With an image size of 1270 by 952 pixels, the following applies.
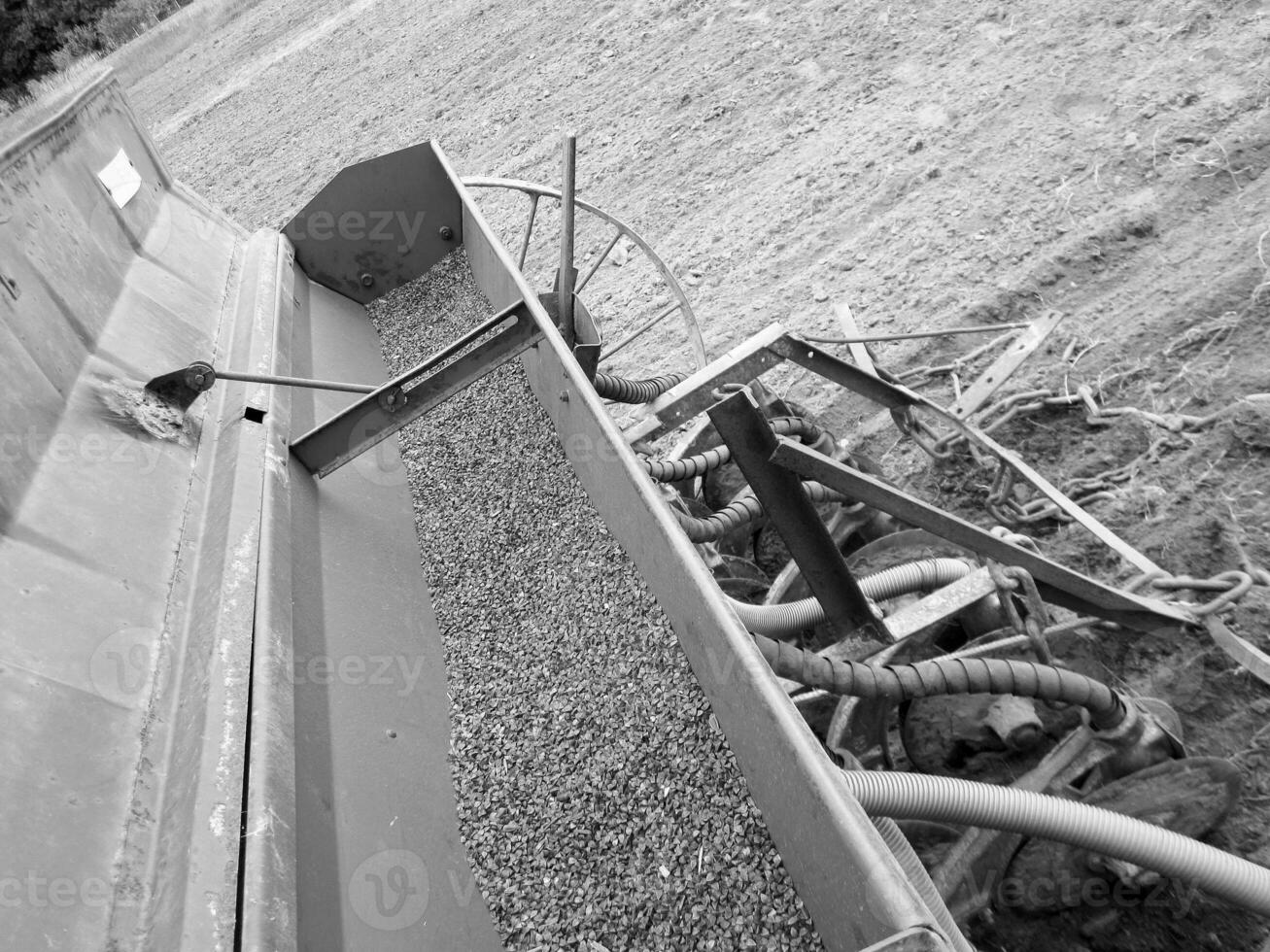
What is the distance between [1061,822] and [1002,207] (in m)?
3.57

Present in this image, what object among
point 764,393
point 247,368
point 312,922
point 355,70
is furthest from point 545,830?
point 355,70

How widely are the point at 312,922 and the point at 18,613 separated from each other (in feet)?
2.64

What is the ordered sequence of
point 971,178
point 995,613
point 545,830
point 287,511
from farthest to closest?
point 971,178 < point 287,511 < point 995,613 < point 545,830

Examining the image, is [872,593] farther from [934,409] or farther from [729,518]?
[934,409]

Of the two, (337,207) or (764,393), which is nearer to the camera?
(764,393)

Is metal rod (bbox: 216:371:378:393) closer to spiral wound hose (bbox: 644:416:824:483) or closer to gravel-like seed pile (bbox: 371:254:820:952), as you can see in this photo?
gravel-like seed pile (bbox: 371:254:820:952)

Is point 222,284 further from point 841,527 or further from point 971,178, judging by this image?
point 971,178

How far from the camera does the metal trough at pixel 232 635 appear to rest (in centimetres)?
147

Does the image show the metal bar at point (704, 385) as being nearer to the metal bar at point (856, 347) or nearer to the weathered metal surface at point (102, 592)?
the metal bar at point (856, 347)

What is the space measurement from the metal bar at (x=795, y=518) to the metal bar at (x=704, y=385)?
2.27 feet

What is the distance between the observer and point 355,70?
11.2 metres

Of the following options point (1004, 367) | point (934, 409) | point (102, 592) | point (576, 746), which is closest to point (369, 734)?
point (576, 746)

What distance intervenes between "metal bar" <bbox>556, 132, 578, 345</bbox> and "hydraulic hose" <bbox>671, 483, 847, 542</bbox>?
0.78 m

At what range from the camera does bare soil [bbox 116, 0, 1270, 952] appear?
281 cm
